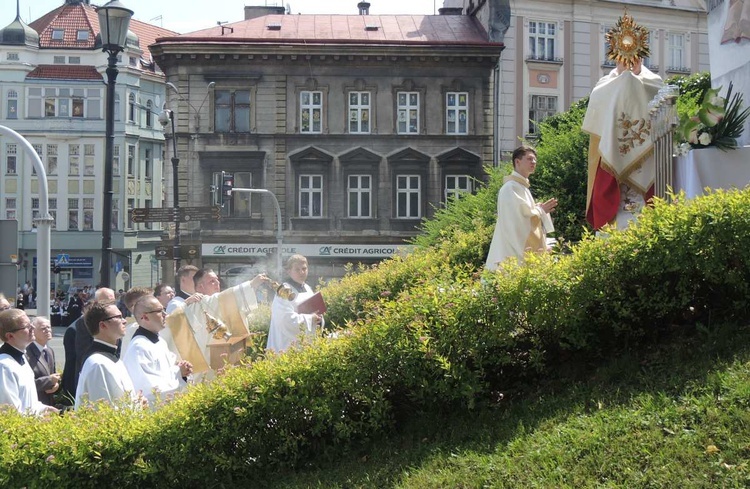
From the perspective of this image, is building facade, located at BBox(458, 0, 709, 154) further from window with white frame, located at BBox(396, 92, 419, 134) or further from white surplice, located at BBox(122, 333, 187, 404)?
white surplice, located at BBox(122, 333, 187, 404)

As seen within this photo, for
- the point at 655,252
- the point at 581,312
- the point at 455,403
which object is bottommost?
the point at 455,403

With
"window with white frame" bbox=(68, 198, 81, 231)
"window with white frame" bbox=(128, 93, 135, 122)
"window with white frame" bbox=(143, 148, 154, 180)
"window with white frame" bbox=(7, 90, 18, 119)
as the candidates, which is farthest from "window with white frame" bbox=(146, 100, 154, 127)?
"window with white frame" bbox=(7, 90, 18, 119)

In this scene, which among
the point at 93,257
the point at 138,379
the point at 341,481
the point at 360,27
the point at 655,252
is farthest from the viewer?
the point at 93,257

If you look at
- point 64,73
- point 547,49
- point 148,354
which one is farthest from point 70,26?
point 148,354

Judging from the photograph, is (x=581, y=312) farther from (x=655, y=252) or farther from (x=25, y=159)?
A: (x=25, y=159)

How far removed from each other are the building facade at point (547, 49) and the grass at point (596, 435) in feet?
120

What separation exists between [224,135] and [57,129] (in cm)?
2234

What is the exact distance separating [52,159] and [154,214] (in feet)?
113

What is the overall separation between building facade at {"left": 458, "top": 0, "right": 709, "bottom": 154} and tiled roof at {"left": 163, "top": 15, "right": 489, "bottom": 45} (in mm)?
1524

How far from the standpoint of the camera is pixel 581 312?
Answer: 266 inches

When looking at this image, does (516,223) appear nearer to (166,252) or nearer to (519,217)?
(519,217)

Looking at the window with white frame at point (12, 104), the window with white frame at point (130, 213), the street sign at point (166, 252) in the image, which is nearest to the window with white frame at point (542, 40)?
the street sign at point (166, 252)

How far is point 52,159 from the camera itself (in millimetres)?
61156

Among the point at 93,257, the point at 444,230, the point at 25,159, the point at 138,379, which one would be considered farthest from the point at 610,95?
the point at 25,159
